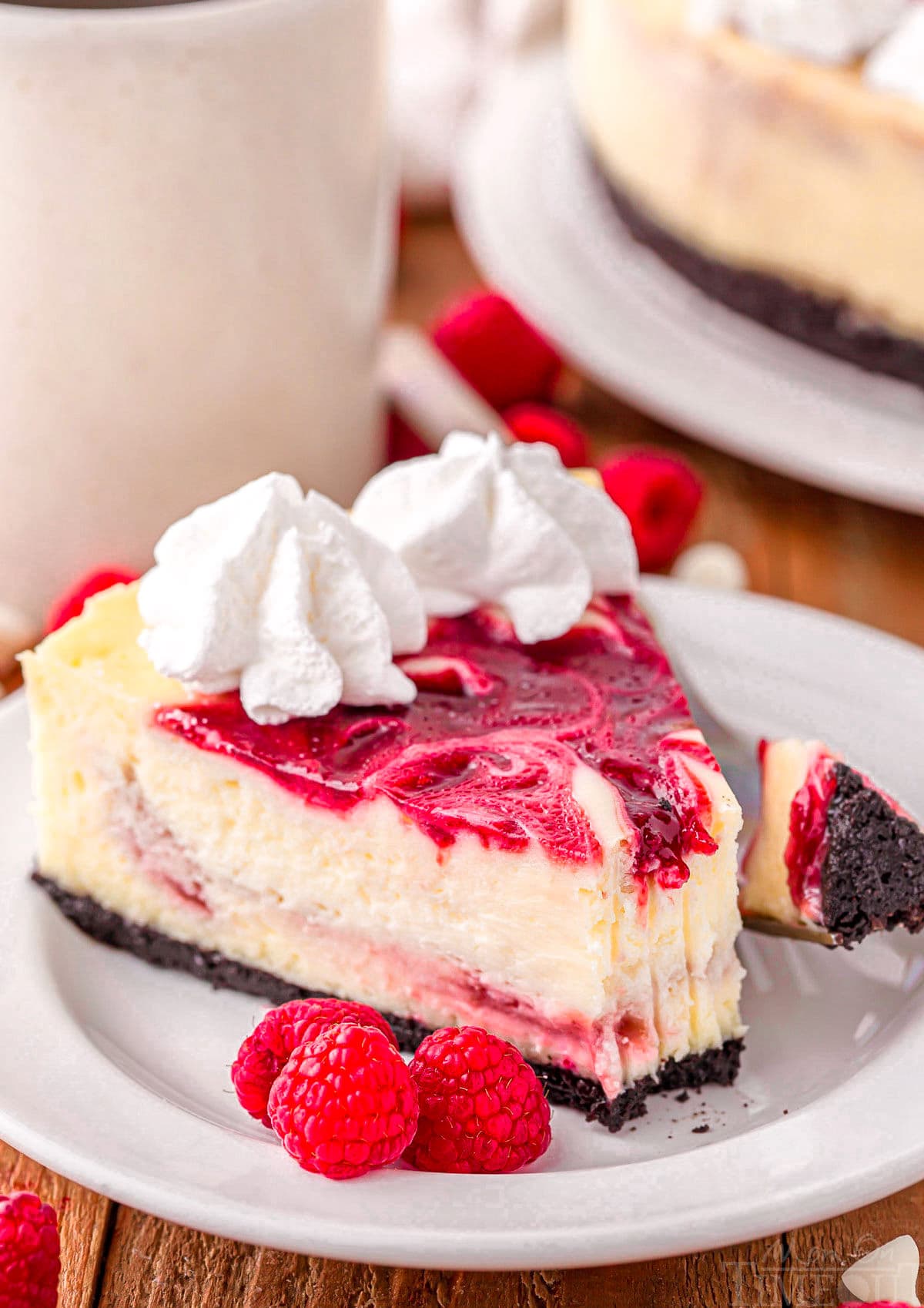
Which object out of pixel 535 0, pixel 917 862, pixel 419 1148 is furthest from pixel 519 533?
pixel 535 0

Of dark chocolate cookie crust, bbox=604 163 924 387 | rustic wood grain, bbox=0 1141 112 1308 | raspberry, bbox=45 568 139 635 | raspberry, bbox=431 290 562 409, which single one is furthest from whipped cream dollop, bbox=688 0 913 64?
rustic wood grain, bbox=0 1141 112 1308

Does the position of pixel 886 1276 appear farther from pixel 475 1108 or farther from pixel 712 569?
pixel 712 569

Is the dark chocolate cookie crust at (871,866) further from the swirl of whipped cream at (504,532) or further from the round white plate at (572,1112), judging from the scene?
the swirl of whipped cream at (504,532)

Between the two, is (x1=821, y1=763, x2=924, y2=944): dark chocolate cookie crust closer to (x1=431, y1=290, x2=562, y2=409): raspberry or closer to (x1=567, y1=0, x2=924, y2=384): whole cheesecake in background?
(x1=567, y1=0, x2=924, y2=384): whole cheesecake in background

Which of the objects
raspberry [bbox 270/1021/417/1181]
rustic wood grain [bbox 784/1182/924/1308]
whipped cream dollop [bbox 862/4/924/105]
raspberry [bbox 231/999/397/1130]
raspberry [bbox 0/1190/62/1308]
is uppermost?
whipped cream dollop [bbox 862/4/924/105]

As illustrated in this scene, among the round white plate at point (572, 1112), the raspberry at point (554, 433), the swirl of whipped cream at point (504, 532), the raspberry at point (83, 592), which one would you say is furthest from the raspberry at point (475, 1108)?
the raspberry at point (554, 433)

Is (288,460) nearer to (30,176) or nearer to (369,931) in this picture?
(30,176)

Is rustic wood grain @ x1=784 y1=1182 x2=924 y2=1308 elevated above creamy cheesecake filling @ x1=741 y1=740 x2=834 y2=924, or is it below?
below
